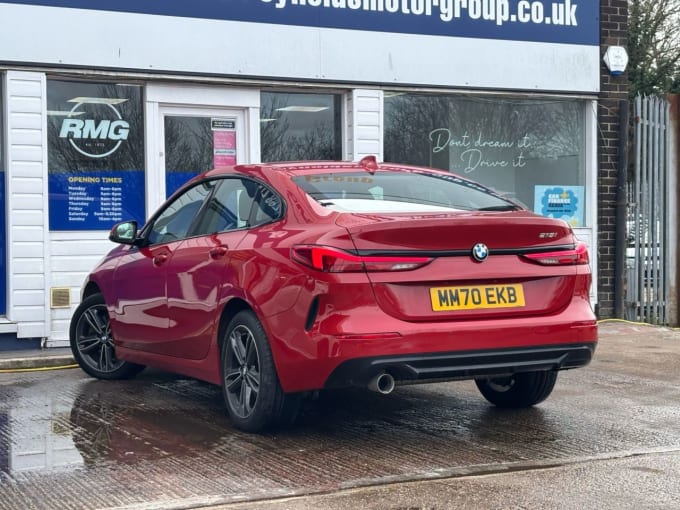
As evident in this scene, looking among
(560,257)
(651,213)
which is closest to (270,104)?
(651,213)

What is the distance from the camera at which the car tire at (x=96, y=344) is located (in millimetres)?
8547

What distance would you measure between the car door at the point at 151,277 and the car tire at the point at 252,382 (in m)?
1.01

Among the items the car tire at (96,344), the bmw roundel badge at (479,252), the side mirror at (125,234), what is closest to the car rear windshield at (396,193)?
the bmw roundel badge at (479,252)

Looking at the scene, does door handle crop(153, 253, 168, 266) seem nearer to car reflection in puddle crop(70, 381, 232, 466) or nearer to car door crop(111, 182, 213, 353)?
car door crop(111, 182, 213, 353)

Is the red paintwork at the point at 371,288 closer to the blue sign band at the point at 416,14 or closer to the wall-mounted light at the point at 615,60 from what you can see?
the blue sign band at the point at 416,14

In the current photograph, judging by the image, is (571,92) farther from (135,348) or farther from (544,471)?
(544,471)

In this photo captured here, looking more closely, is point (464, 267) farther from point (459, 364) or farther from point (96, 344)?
point (96, 344)

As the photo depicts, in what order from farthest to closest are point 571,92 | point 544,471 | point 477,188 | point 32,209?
1. point 571,92
2. point 32,209
3. point 477,188
4. point 544,471

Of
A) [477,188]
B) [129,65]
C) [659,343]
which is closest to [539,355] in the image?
[477,188]

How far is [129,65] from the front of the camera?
429 inches

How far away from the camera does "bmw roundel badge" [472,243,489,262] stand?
5.86m

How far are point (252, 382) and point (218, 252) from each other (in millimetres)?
866

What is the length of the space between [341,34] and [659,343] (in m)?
4.74

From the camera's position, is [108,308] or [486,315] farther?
[108,308]
